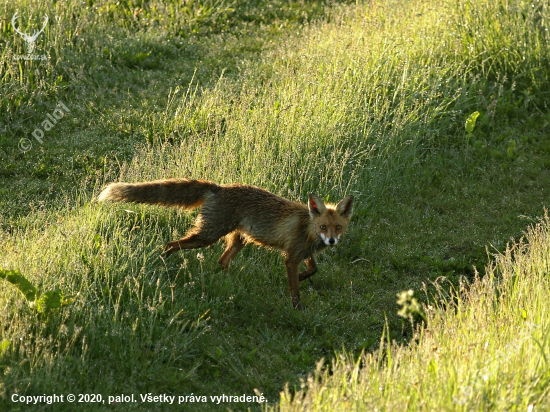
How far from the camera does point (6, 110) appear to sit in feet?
34.7

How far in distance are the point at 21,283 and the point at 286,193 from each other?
4186 millimetres

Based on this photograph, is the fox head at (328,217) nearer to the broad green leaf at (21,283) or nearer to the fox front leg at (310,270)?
the fox front leg at (310,270)

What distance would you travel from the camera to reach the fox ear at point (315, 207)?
23.9 ft

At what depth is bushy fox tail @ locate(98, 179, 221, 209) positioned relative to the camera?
23.6ft

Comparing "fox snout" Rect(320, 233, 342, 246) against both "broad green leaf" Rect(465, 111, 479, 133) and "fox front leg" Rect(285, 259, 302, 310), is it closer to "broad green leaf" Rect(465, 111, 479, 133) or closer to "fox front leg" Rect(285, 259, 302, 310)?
"fox front leg" Rect(285, 259, 302, 310)

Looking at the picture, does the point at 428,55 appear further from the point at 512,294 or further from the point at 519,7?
the point at 512,294

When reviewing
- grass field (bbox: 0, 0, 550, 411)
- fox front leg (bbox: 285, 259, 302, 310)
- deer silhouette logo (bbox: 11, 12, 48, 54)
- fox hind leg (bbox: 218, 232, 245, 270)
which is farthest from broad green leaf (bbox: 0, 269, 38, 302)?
deer silhouette logo (bbox: 11, 12, 48, 54)

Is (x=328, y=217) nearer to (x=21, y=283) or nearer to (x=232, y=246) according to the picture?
(x=232, y=246)

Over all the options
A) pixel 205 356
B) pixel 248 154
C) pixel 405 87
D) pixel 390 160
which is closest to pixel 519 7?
pixel 405 87

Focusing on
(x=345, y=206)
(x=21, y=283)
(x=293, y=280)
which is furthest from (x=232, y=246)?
(x=21, y=283)

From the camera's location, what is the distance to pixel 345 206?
7.43 metres

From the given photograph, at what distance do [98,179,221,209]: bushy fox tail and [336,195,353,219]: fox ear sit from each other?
1.45 m

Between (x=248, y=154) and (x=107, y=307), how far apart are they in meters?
3.67

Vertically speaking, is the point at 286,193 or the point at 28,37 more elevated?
the point at 28,37
